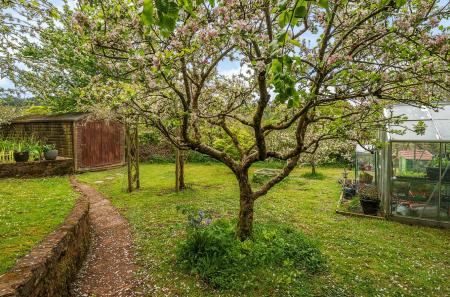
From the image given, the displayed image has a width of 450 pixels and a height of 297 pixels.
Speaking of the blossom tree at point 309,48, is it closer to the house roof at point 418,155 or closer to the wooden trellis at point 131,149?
the house roof at point 418,155

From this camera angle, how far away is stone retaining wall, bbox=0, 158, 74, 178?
1370 centimetres

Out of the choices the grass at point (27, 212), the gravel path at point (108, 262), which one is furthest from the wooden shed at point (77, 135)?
the gravel path at point (108, 262)

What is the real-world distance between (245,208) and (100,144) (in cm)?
1815

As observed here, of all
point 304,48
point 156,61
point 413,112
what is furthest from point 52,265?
point 413,112

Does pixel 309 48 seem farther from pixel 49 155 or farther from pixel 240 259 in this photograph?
pixel 49 155

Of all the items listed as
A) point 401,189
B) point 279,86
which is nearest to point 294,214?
point 401,189

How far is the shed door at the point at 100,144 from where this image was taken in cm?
2089

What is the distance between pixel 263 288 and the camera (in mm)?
5629

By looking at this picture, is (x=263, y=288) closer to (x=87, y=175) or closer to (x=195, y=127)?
(x=195, y=127)

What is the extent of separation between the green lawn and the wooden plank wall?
6185mm

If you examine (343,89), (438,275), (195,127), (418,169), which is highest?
(343,89)

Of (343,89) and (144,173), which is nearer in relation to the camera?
(343,89)

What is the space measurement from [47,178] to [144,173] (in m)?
6.63

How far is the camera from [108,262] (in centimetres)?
686
